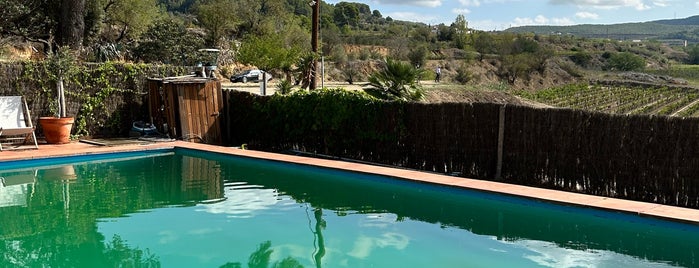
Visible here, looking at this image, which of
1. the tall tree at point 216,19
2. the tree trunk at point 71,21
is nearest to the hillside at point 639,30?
the tall tree at point 216,19

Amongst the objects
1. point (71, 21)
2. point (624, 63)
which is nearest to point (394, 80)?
point (71, 21)

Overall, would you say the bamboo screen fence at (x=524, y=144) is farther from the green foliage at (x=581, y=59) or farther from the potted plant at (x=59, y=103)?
the green foliage at (x=581, y=59)

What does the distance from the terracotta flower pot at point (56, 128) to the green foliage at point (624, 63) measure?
3005 inches

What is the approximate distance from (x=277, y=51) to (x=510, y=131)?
20.7 meters

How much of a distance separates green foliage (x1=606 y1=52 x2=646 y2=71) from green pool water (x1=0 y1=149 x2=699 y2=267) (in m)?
77.1

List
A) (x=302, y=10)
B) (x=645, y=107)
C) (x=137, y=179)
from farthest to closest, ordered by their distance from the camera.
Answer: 1. (x=302, y=10)
2. (x=645, y=107)
3. (x=137, y=179)

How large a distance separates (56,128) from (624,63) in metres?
77.7

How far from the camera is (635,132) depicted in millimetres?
7434

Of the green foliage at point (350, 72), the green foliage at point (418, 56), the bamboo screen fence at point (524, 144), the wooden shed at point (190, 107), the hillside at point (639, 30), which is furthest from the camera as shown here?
the hillside at point (639, 30)

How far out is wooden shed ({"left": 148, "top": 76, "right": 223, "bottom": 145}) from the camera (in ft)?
40.7

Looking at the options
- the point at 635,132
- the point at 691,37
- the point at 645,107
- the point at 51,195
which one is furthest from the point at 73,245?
the point at 691,37

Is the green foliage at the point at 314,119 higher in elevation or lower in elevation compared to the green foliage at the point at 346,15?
lower

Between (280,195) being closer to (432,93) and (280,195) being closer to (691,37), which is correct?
(432,93)

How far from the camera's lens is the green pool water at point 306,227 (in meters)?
5.68
